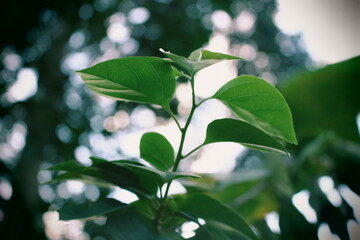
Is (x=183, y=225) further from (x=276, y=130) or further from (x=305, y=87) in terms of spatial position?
(x=305, y=87)

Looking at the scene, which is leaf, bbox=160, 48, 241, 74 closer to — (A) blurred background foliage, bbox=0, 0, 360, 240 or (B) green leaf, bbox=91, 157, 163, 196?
(B) green leaf, bbox=91, 157, 163, 196

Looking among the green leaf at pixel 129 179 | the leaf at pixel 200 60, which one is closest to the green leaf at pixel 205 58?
the leaf at pixel 200 60

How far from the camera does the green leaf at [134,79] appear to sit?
28 centimetres

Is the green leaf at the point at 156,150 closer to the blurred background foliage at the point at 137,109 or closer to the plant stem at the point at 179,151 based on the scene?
the plant stem at the point at 179,151

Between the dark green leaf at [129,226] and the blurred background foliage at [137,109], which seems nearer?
the dark green leaf at [129,226]

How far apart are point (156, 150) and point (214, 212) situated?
8 centimetres

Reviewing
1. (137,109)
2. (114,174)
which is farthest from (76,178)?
(137,109)

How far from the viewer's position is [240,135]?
287 mm

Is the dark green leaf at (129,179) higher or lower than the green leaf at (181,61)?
lower

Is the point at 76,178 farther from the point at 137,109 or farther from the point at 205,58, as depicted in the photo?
the point at 137,109

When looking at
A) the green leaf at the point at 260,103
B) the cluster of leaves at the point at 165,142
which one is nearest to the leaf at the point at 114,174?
the cluster of leaves at the point at 165,142

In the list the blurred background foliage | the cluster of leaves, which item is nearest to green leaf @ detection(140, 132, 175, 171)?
the cluster of leaves

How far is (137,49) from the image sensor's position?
7.68ft

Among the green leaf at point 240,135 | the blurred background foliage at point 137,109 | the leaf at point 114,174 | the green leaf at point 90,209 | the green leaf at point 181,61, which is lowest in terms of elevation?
the blurred background foliage at point 137,109
